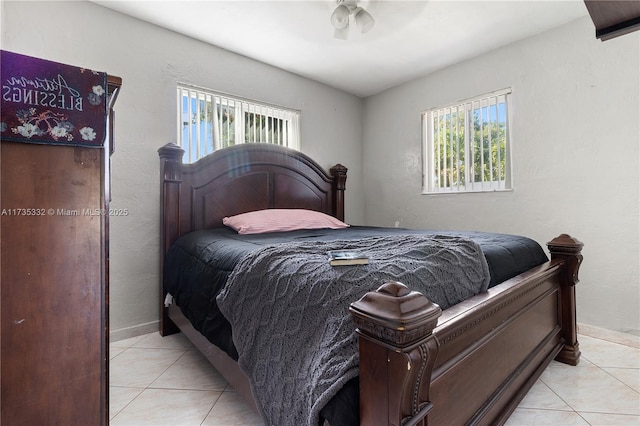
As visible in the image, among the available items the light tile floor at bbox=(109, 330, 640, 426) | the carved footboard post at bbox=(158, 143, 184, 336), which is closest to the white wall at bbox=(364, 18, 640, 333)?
the light tile floor at bbox=(109, 330, 640, 426)

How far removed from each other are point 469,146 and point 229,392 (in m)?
2.83

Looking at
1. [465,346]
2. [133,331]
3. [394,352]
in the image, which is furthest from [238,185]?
[394,352]

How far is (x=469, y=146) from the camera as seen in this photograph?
296 cm

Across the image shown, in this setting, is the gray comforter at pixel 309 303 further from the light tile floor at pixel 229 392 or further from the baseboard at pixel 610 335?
the baseboard at pixel 610 335

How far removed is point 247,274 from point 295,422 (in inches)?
19.9

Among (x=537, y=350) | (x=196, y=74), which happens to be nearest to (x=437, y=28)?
(x=196, y=74)

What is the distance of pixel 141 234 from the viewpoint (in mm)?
2246

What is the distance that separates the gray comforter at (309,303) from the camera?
0.74m

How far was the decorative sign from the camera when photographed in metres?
0.67

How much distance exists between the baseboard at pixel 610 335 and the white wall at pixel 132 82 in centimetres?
317

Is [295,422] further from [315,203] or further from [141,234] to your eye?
[315,203]

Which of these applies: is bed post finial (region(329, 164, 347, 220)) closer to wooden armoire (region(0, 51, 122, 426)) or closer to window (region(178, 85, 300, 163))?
window (region(178, 85, 300, 163))

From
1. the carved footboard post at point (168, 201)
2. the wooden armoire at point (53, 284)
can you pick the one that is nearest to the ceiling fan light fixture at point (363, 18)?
the carved footboard post at point (168, 201)

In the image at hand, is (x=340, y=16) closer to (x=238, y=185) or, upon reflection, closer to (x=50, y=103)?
(x=238, y=185)
